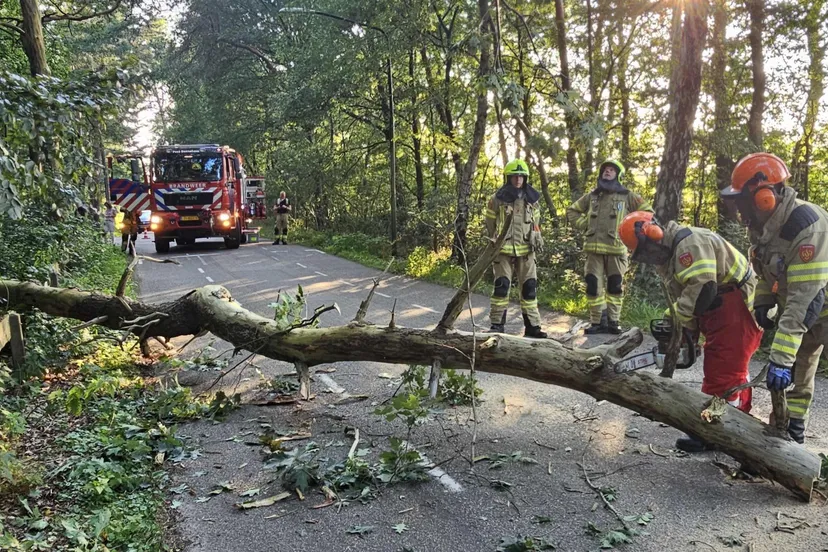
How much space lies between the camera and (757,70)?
12.3 m

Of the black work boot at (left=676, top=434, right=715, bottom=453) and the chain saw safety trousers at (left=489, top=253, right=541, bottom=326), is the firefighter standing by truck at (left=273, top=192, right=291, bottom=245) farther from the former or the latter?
the black work boot at (left=676, top=434, right=715, bottom=453)

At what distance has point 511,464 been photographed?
12.5 ft

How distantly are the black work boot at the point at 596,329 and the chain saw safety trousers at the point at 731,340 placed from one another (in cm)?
327

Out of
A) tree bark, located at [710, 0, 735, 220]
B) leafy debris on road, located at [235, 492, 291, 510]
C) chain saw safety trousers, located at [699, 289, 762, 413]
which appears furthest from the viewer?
tree bark, located at [710, 0, 735, 220]

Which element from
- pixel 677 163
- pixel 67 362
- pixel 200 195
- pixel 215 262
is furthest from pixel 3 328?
pixel 200 195

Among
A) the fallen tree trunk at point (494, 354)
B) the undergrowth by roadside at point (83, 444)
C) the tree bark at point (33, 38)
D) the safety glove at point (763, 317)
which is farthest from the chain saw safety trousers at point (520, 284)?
the tree bark at point (33, 38)

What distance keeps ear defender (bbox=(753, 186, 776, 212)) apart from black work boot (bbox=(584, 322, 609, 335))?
3740 mm

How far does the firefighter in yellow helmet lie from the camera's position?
7.02 meters

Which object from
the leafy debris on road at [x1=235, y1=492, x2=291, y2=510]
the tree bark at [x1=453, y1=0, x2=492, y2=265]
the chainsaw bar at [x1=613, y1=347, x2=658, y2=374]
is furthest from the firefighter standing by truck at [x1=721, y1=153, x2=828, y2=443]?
the tree bark at [x1=453, y1=0, x2=492, y2=265]

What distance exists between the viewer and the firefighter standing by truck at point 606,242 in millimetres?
7105

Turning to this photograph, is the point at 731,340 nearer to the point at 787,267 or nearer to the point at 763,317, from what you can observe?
the point at 763,317

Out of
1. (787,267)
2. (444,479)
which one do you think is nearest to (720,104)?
(787,267)

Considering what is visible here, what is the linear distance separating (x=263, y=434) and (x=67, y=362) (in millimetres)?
2877

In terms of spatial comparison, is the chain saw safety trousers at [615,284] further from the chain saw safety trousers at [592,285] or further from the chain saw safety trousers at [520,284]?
the chain saw safety trousers at [520,284]
